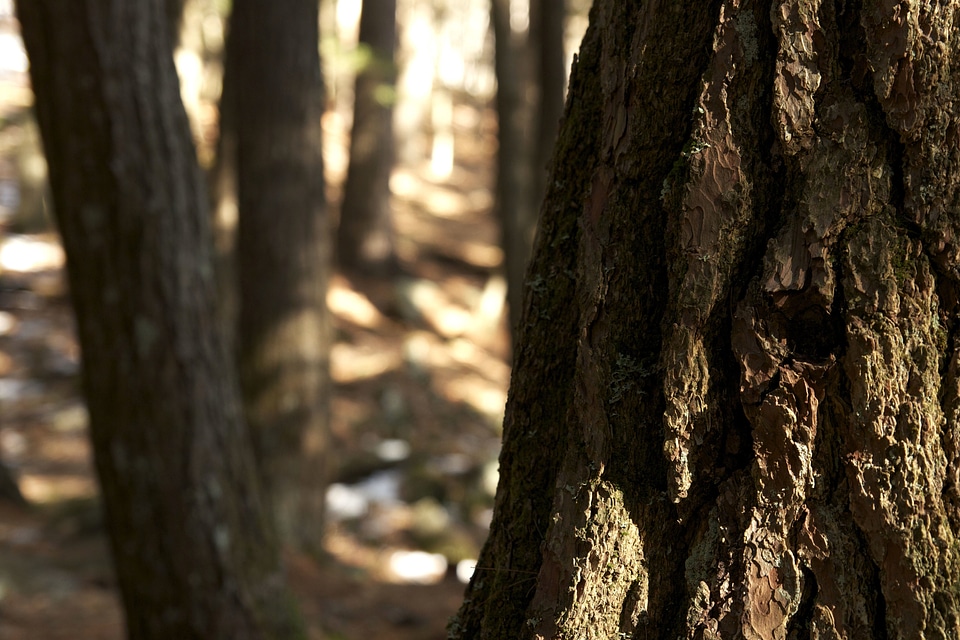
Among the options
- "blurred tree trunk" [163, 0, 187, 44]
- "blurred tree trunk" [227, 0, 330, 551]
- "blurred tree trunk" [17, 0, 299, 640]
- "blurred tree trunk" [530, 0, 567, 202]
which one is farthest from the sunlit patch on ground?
"blurred tree trunk" [17, 0, 299, 640]

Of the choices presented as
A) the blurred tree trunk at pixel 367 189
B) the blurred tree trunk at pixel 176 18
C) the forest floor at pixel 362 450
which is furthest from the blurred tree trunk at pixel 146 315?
the blurred tree trunk at pixel 367 189

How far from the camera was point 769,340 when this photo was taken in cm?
112

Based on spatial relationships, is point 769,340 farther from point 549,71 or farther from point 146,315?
point 549,71

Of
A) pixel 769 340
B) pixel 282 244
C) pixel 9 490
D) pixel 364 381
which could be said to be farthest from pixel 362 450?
pixel 769 340

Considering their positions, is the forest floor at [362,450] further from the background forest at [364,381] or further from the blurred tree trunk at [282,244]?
the blurred tree trunk at [282,244]

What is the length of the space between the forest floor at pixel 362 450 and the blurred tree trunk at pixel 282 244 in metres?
0.90

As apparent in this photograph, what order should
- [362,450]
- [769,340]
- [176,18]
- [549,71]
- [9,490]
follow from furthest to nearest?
1. [362,450]
2. [176,18]
3. [549,71]
4. [9,490]
5. [769,340]

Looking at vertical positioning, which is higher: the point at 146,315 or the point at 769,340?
the point at 146,315

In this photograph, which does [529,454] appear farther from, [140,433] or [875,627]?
[140,433]

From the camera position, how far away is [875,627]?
1.10 m

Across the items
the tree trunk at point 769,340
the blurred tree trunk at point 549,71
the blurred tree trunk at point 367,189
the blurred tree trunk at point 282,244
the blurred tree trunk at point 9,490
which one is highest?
the blurred tree trunk at point 367,189

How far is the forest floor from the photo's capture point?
562 cm

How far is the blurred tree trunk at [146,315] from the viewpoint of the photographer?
10.8ft

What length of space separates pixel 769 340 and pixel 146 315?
116 inches
